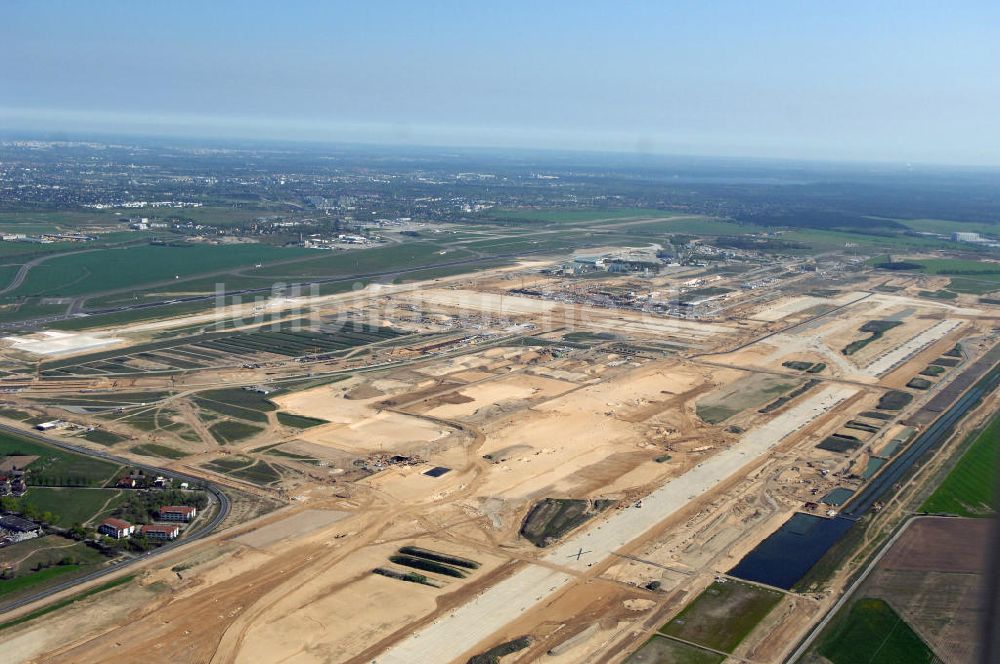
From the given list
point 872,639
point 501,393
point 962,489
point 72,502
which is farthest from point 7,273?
point 872,639

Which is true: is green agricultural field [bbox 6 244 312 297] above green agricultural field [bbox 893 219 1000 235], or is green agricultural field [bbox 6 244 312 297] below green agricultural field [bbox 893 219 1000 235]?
below

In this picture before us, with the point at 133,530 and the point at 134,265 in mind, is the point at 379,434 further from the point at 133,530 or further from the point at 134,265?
the point at 134,265

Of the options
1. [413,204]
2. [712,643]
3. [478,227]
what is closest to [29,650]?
[712,643]

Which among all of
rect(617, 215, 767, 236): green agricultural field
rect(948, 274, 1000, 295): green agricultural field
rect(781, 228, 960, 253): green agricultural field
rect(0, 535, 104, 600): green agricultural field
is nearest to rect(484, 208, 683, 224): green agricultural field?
rect(617, 215, 767, 236): green agricultural field

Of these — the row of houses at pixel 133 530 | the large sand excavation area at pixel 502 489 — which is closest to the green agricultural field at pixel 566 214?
the large sand excavation area at pixel 502 489

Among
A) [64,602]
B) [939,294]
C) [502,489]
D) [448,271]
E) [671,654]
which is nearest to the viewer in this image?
[671,654]

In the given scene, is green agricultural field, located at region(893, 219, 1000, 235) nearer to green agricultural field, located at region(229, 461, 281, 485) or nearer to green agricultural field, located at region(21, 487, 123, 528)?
green agricultural field, located at region(229, 461, 281, 485)
